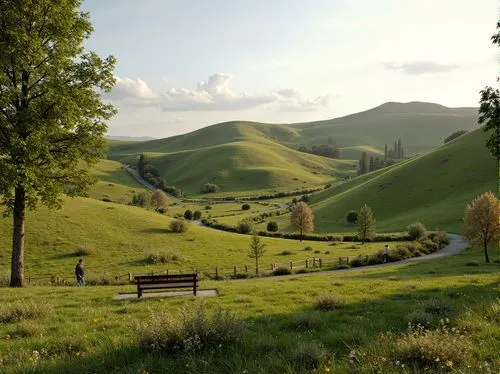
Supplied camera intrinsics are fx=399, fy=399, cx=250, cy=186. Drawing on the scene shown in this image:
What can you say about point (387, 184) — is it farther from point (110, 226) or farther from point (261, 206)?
point (110, 226)

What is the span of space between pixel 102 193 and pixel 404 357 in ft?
500

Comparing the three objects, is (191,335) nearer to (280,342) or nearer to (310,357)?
(280,342)

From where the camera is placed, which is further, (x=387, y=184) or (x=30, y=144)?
(x=387, y=184)

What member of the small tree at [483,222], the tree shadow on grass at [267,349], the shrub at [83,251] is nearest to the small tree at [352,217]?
the small tree at [483,222]

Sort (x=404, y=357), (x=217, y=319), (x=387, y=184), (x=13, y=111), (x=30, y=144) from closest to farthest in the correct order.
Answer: (x=404, y=357) < (x=217, y=319) < (x=30, y=144) < (x=13, y=111) < (x=387, y=184)

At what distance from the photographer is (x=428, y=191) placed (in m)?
106

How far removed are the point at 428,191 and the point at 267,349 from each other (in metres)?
108

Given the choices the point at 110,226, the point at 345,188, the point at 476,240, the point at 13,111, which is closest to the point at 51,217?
the point at 110,226

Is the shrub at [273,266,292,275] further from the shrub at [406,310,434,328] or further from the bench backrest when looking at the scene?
the shrub at [406,310,434,328]

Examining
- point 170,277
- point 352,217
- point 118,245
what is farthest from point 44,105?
point 352,217

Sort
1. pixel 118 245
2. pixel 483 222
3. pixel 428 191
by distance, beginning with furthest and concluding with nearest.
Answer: pixel 428 191
pixel 118 245
pixel 483 222

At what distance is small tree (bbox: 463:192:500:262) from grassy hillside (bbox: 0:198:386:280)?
14197 millimetres

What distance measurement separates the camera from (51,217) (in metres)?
60.4

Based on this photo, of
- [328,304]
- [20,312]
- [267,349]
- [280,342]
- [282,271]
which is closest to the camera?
[267,349]
